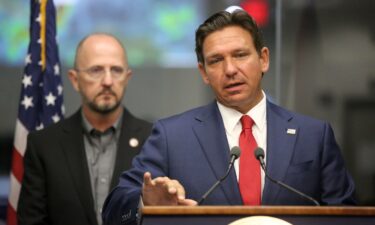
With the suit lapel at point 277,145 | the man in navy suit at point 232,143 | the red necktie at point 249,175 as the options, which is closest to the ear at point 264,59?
the man in navy suit at point 232,143

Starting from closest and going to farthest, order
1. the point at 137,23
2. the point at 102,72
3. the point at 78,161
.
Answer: the point at 78,161, the point at 102,72, the point at 137,23

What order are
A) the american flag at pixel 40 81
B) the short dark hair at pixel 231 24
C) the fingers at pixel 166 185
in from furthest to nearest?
the american flag at pixel 40 81 < the short dark hair at pixel 231 24 < the fingers at pixel 166 185

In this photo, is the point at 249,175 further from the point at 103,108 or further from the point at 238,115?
the point at 103,108

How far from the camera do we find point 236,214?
2371 millimetres

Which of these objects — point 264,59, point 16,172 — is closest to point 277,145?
point 264,59

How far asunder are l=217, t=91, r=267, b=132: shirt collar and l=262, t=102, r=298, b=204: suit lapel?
29 millimetres

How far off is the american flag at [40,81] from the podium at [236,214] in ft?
8.89

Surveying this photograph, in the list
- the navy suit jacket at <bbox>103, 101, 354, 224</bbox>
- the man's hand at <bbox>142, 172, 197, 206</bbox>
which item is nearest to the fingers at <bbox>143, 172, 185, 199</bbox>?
the man's hand at <bbox>142, 172, 197, 206</bbox>

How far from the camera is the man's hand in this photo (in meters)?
2.61

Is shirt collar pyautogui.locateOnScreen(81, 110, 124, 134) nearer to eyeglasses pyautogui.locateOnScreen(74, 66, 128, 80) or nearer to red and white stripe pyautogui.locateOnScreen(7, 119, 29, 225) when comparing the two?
eyeglasses pyautogui.locateOnScreen(74, 66, 128, 80)

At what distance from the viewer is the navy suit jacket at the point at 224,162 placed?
3.06m

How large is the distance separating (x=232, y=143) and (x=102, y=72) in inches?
61.0

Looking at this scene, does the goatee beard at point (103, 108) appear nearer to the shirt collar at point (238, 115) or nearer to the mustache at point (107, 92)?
the mustache at point (107, 92)

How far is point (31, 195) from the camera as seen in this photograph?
4.30m
